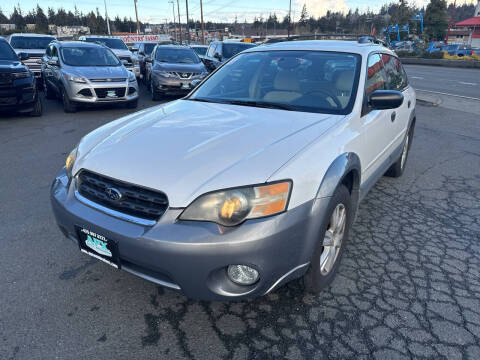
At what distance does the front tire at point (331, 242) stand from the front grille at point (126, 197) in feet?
3.10

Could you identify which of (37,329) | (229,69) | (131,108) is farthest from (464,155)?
(131,108)

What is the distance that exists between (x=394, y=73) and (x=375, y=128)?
1453 millimetres

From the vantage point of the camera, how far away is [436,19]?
63.1 m

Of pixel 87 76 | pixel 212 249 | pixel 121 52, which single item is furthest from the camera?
pixel 121 52

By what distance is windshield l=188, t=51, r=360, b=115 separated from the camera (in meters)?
2.93

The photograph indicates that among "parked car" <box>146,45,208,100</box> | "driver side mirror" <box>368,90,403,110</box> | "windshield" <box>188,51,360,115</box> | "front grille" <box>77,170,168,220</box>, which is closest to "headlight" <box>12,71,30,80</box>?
"parked car" <box>146,45,208,100</box>

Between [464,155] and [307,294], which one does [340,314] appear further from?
[464,155]

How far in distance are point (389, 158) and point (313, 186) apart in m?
2.16

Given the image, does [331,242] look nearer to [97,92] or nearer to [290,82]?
[290,82]

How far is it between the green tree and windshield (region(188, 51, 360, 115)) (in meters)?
71.1

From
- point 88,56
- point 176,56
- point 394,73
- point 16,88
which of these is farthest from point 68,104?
point 394,73

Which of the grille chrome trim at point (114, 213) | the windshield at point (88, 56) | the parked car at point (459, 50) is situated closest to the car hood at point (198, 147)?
the grille chrome trim at point (114, 213)

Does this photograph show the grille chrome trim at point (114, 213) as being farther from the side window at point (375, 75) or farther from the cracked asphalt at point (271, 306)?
the side window at point (375, 75)

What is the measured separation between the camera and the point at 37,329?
2166mm
